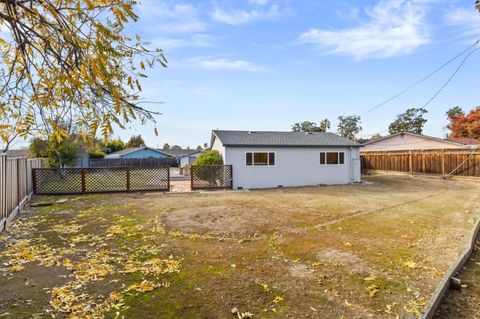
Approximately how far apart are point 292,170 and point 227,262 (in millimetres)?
11836

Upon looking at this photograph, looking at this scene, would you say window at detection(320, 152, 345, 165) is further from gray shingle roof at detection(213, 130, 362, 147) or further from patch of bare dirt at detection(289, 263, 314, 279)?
patch of bare dirt at detection(289, 263, 314, 279)

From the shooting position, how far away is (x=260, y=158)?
50.2ft

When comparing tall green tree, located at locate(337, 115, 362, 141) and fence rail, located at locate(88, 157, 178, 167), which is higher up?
tall green tree, located at locate(337, 115, 362, 141)

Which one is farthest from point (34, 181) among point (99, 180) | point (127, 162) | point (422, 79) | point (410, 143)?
point (410, 143)

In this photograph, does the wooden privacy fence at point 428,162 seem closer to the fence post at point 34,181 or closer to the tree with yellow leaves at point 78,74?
the tree with yellow leaves at point 78,74

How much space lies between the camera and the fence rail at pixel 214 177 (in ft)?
48.3

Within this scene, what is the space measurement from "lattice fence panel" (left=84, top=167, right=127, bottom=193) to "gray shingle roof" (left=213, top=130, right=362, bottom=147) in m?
5.29

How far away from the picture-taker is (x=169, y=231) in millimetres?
6426

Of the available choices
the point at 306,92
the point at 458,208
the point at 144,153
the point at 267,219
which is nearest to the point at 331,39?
the point at 306,92

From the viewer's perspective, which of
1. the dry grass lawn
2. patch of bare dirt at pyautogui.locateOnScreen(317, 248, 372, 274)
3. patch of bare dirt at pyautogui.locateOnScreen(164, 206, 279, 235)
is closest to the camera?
the dry grass lawn

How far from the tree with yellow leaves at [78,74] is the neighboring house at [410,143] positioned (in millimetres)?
26537

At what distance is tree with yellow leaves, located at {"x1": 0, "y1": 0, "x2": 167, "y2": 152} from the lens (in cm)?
219

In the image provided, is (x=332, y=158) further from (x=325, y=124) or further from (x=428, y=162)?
(x=325, y=124)

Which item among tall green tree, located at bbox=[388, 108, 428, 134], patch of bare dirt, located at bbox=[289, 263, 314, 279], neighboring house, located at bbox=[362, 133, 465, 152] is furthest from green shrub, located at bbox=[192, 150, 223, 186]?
tall green tree, located at bbox=[388, 108, 428, 134]
